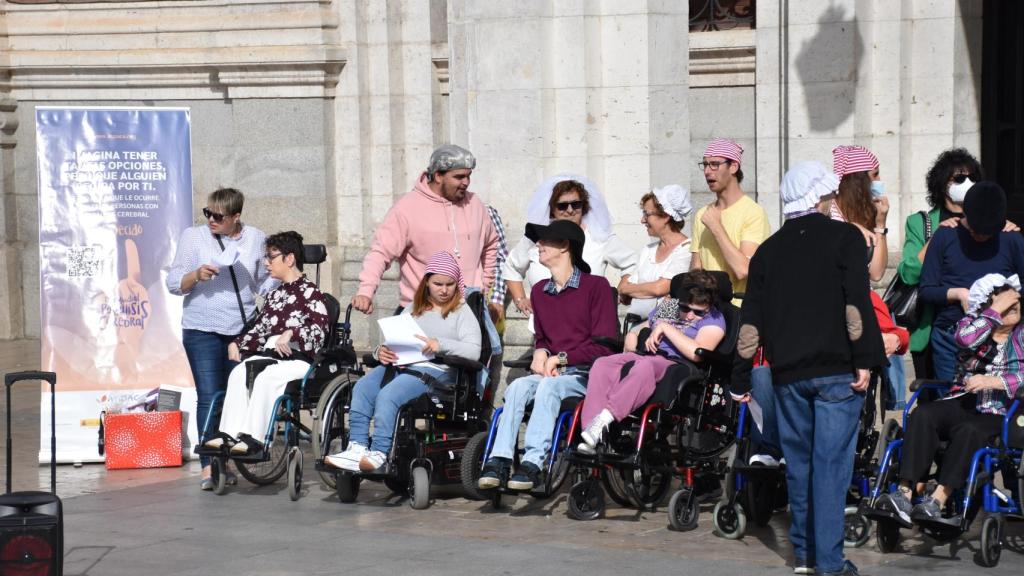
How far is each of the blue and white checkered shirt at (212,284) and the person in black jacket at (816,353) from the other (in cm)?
395

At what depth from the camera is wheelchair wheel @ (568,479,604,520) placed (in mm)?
8422

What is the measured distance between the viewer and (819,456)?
278 inches

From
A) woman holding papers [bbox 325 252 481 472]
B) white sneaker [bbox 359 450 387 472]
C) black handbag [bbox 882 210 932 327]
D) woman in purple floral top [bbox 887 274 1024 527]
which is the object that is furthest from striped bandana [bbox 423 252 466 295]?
woman in purple floral top [bbox 887 274 1024 527]

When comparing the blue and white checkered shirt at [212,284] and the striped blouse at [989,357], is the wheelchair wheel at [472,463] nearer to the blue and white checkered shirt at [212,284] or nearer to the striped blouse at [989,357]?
the blue and white checkered shirt at [212,284]

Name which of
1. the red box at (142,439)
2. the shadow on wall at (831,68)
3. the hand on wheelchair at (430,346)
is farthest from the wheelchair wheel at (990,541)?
the shadow on wall at (831,68)

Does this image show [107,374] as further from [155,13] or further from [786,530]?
[155,13]

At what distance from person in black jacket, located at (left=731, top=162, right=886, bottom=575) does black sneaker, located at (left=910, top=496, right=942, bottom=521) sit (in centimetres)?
42

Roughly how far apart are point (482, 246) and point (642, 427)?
6.44 feet

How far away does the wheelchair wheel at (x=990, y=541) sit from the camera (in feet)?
23.3

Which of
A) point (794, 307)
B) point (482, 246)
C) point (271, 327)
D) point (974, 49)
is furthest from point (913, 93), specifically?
point (794, 307)

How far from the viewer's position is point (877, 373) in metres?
7.76

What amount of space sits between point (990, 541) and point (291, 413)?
4.03 m

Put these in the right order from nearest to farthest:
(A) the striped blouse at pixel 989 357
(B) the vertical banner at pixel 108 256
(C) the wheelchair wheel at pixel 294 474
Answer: (A) the striped blouse at pixel 989 357
(C) the wheelchair wheel at pixel 294 474
(B) the vertical banner at pixel 108 256

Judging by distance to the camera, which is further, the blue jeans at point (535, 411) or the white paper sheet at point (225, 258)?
the white paper sheet at point (225, 258)
